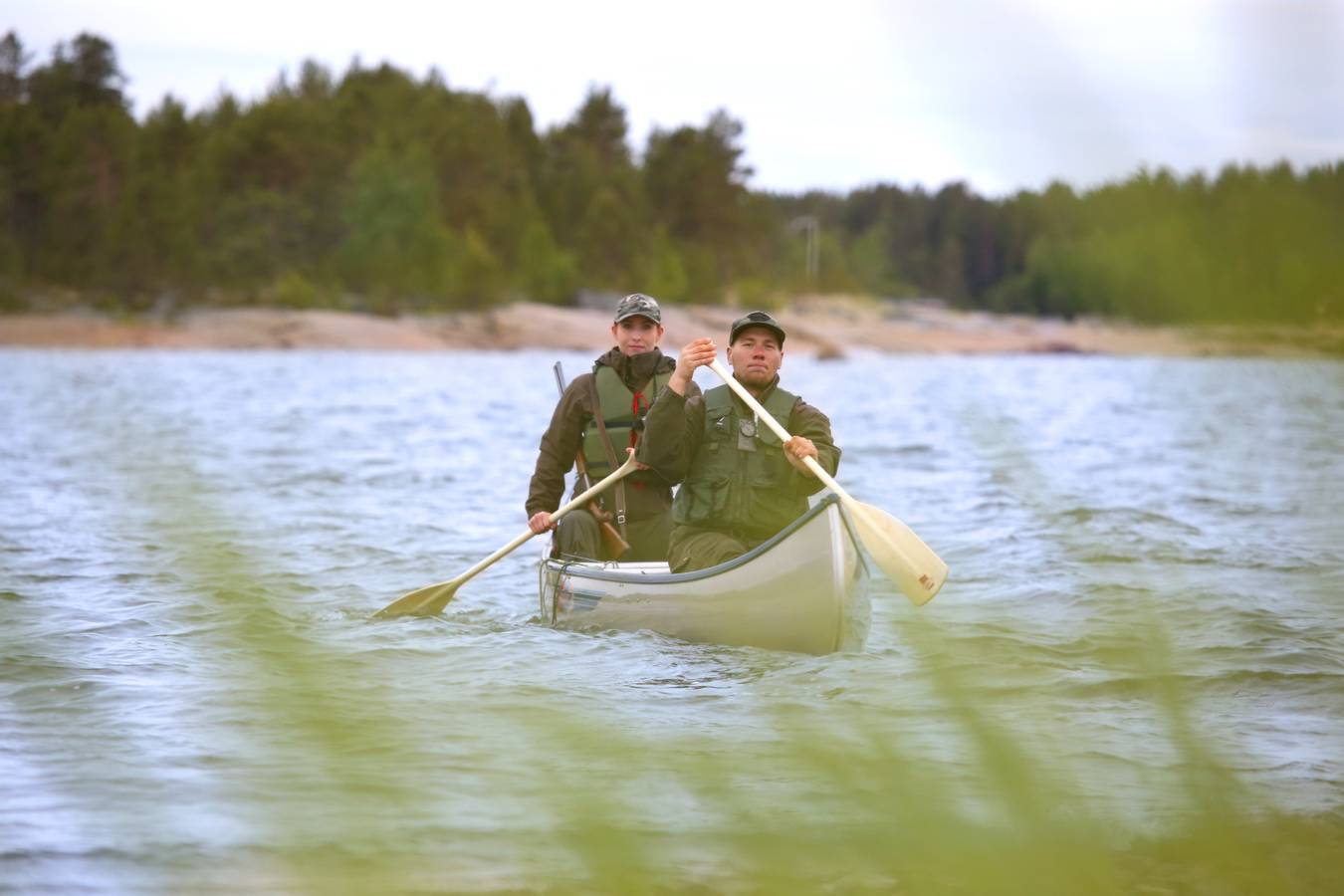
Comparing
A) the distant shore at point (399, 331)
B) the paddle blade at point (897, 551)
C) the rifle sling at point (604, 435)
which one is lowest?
the distant shore at point (399, 331)

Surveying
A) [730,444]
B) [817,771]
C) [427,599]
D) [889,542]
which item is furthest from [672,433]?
[817,771]

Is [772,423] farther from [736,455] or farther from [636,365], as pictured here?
[636,365]

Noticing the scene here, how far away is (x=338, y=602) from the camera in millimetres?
10148

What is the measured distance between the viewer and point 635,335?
27.3 ft

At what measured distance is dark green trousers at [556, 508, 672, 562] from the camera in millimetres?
8727

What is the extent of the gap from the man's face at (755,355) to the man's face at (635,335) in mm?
1005

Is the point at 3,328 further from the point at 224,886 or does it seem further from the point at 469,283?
the point at 224,886

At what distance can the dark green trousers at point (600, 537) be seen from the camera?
8.73 metres

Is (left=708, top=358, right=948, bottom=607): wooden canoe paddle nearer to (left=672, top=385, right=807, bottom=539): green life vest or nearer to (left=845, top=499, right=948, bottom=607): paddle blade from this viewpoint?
(left=845, top=499, right=948, bottom=607): paddle blade

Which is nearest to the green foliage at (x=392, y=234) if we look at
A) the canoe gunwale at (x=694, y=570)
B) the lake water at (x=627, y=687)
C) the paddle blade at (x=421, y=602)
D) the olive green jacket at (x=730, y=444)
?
the lake water at (x=627, y=687)

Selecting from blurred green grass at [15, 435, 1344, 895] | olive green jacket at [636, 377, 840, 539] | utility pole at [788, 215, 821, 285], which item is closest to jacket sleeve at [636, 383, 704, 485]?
olive green jacket at [636, 377, 840, 539]

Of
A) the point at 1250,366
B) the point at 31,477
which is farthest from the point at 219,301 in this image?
the point at 1250,366

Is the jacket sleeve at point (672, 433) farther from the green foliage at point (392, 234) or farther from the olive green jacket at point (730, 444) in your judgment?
the green foliage at point (392, 234)

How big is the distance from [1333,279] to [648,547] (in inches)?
303
